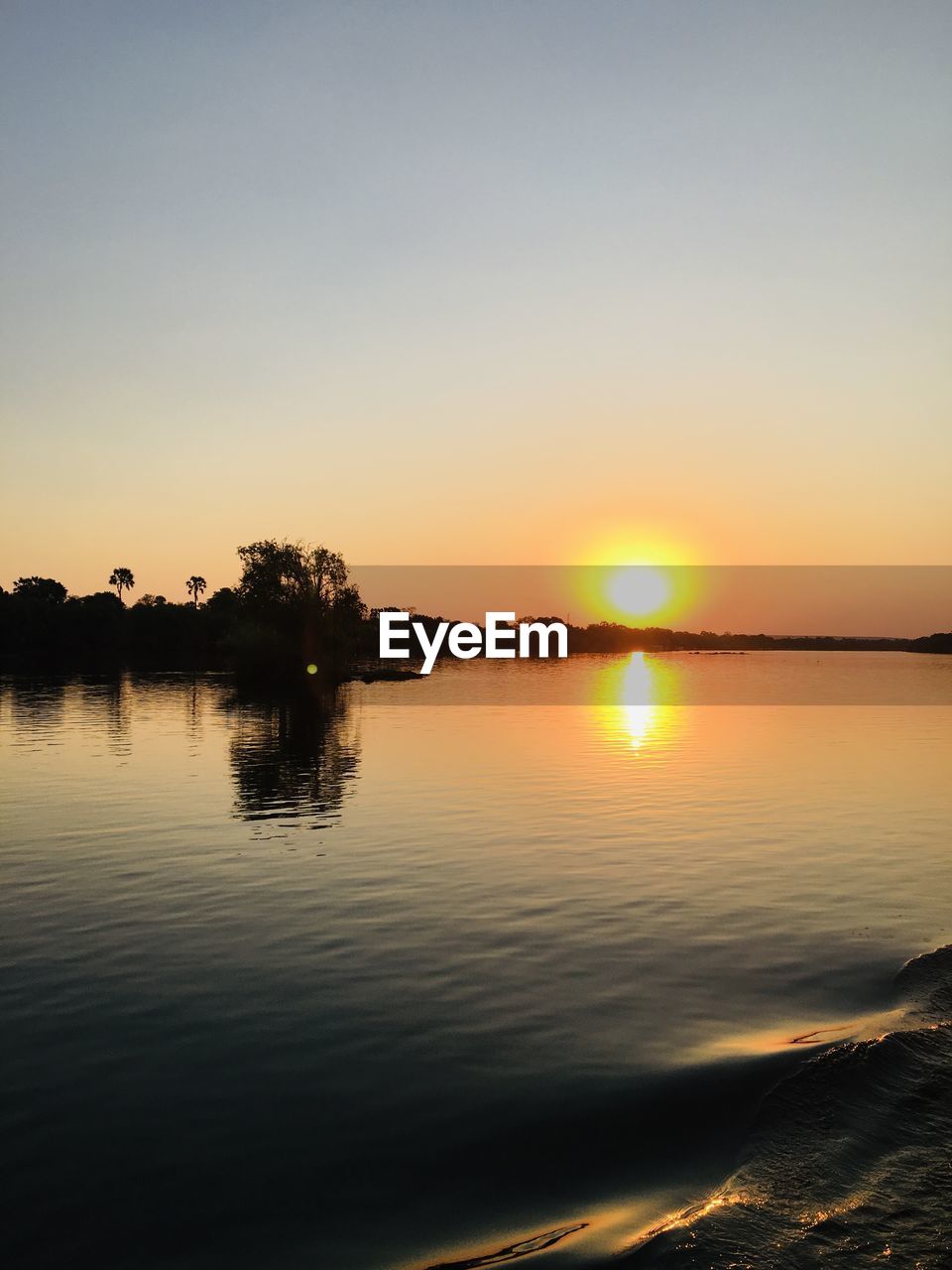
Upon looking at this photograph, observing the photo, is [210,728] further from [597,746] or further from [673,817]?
[673,817]

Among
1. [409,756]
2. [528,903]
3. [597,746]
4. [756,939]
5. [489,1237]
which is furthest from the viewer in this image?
[597,746]

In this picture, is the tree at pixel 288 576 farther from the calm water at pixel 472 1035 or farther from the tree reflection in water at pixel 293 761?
the calm water at pixel 472 1035

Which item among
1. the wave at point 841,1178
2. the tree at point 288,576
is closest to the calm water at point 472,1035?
the wave at point 841,1178

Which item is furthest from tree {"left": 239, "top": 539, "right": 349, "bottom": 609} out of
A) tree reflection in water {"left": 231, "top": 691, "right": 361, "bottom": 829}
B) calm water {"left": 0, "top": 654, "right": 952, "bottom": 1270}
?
calm water {"left": 0, "top": 654, "right": 952, "bottom": 1270}

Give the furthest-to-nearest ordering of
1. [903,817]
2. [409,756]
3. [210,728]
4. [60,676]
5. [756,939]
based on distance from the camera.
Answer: [60,676], [210,728], [409,756], [903,817], [756,939]

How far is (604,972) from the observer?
17391 millimetres

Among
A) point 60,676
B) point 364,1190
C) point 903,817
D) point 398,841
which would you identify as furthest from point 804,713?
point 60,676

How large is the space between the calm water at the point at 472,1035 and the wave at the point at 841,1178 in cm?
4

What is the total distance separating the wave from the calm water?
4 cm

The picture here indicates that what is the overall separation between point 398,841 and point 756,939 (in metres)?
13.3

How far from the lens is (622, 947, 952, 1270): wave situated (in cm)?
891

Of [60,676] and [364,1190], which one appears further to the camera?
[60,676]

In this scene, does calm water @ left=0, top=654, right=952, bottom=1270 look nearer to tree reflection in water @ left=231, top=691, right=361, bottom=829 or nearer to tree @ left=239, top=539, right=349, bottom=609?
tree reflection in water @ left=231, top=691, right=361, bottom=829

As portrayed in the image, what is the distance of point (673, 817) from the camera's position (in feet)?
115
